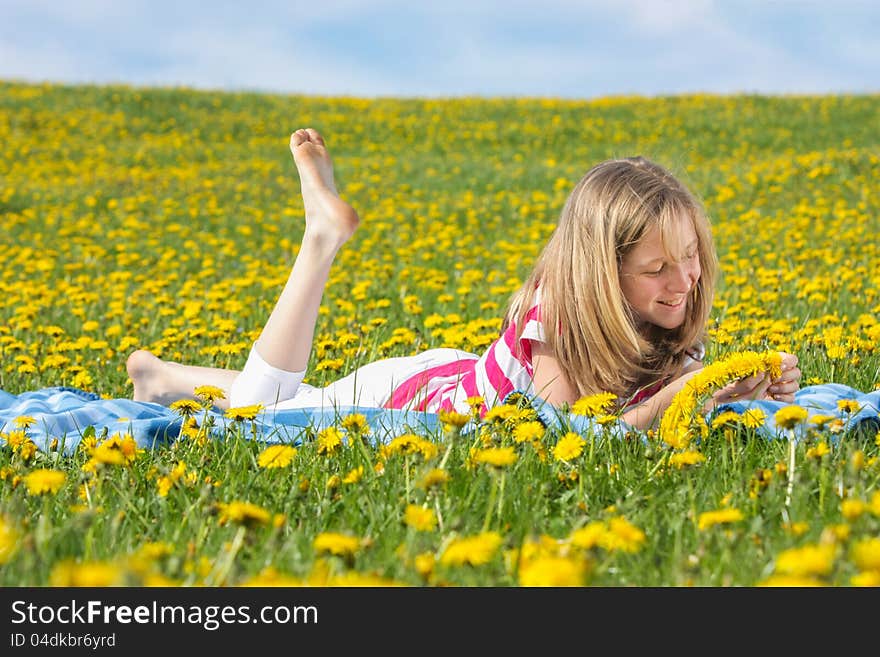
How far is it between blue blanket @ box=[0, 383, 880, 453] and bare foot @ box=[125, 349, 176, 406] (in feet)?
0.55

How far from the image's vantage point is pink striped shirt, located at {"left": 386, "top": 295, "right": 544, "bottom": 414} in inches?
109

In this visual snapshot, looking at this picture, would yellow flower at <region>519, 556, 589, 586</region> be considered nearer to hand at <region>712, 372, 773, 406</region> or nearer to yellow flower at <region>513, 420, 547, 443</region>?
yellow flower at <region>513, 420, 547, 443</region>

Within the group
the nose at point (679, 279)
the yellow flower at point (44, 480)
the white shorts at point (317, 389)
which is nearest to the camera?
the yellow flower at point (44, 480)

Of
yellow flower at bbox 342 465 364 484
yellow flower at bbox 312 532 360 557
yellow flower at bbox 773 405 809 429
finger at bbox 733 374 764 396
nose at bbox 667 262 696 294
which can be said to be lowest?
yellow flower at bbox 342 465 364 484

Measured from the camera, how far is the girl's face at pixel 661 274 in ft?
8.70

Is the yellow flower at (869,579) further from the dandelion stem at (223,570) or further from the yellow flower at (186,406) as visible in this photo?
the yellow flower at (186,406)

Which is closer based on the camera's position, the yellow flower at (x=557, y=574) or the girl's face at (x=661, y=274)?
the yellow flower at (x=557, y=574)

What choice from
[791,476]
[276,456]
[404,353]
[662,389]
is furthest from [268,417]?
[791,476]

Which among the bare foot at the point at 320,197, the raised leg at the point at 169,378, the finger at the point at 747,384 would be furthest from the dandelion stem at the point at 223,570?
the raised leg at the point at 169,378

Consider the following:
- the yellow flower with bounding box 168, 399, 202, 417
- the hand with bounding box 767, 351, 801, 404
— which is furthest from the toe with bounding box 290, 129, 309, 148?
the hand with bounding box 767, 351, 801, 404

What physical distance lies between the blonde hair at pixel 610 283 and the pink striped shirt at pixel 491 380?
0.04 meters

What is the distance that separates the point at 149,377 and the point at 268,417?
0.80 meters
